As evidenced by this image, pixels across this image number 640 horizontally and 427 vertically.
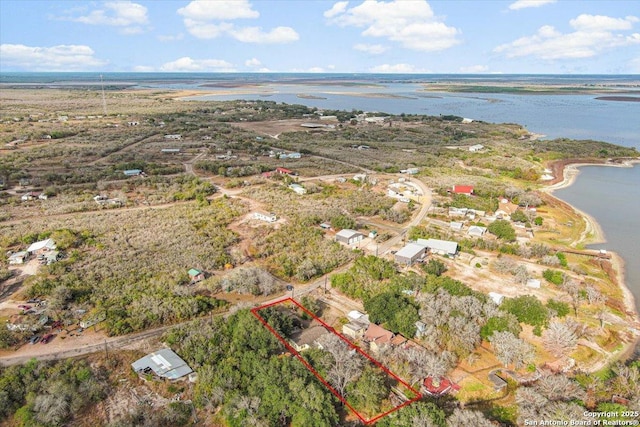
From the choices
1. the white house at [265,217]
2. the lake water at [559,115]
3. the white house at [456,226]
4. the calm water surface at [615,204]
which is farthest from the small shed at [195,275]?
the lake water at [559,115]

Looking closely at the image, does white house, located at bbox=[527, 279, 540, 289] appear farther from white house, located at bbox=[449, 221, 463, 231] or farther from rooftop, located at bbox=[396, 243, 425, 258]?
white house, located at bbox=[449, 221, 463, 231]

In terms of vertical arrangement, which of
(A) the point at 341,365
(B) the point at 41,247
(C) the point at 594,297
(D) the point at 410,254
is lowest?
(C) the point at 594,297

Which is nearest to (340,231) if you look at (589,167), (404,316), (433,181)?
(404,316)

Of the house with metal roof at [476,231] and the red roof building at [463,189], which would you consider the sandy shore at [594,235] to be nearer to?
the house with metal roof at [476,231]

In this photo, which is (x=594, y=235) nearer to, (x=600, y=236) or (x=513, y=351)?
(x=600, y=236)

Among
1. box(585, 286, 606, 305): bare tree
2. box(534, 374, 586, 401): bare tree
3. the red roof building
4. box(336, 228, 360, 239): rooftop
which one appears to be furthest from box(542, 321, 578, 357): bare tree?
the red roof building

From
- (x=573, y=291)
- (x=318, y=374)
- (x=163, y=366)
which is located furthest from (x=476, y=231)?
(x=163, y=366)
